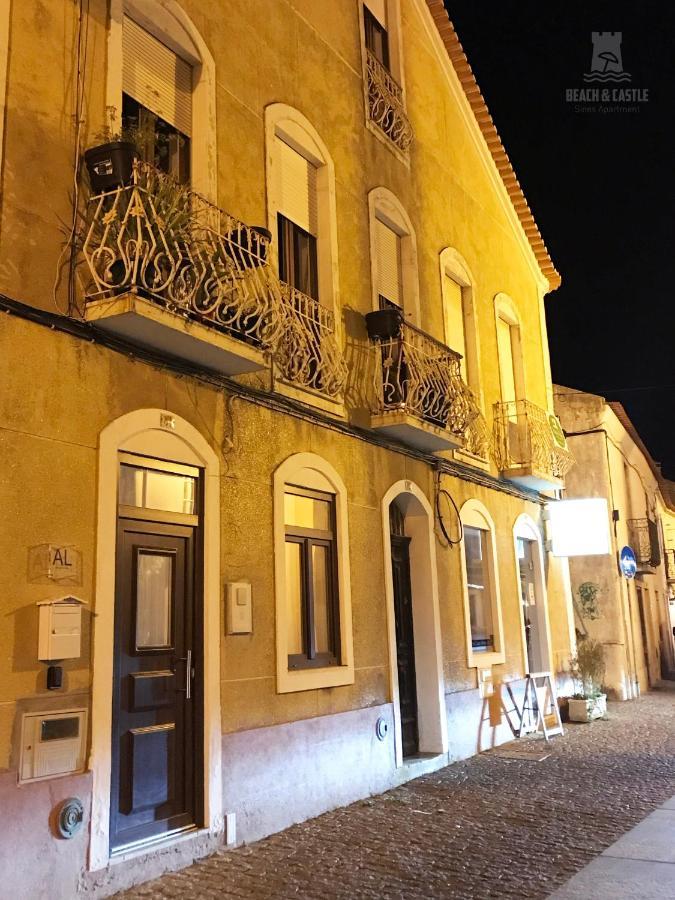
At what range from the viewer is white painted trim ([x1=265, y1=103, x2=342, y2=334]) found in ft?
29.1

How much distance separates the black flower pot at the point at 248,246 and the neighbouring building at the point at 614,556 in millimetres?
13837

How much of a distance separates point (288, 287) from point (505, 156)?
858 cm

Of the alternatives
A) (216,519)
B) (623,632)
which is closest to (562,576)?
(623,632)

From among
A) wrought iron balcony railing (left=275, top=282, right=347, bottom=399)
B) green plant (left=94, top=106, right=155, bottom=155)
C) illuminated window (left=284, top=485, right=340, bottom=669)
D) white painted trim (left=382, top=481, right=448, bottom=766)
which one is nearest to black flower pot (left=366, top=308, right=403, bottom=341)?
wrought iron balcony railing (left=275, top=282, right=347, bottom=399)

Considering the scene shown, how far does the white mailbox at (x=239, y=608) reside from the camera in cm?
704

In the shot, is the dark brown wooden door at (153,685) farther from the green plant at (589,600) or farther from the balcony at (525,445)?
the green plant at (589,600)

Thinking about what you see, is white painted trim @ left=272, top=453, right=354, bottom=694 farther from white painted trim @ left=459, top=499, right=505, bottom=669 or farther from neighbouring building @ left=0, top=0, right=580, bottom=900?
white painted trim @ left=459, top=499, right=505, bottom=669

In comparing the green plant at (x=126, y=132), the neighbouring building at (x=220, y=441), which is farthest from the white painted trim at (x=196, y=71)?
the green plant at (x=126, y=132)

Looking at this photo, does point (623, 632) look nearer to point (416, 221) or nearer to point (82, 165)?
point (416, 221)

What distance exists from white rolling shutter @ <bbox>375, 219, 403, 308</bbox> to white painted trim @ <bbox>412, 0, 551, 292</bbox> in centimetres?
394

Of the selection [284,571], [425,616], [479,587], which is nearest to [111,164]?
[284,571]

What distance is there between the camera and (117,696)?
5992 mm

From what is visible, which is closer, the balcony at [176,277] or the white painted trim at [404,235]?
the balcony at [176,277]

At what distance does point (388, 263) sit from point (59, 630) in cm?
740
